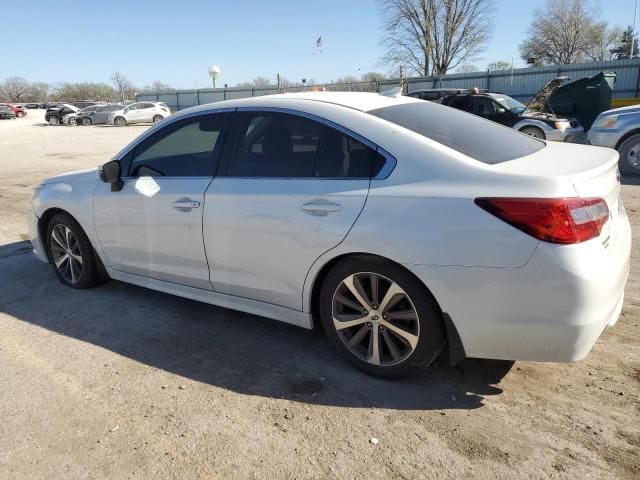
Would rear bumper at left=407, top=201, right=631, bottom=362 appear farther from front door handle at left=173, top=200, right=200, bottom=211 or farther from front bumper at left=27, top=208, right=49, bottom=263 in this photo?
front bumper at left=27, top=208, right=49, bottom=263

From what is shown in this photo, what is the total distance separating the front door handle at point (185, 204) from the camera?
3580 millimetres

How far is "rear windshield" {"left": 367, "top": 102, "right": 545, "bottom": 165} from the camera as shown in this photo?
298 centimetres

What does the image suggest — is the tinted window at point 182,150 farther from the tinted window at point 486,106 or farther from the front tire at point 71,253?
the tinted window at point 486,106

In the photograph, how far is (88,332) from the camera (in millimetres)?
3871

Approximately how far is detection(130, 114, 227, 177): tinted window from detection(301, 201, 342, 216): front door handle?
0.90 metres

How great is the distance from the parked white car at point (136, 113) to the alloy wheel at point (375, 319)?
3387 cm

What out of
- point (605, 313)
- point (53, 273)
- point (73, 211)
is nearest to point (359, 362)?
point (605, 313)

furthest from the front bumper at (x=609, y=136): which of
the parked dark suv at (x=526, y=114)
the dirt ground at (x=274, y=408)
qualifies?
the dirt ground at (x=274, y=408)

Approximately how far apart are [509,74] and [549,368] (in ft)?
92.3

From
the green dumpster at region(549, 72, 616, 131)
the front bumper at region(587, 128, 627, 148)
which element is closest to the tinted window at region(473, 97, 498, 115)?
the green dumpster at region(549, 72, 616, 131)

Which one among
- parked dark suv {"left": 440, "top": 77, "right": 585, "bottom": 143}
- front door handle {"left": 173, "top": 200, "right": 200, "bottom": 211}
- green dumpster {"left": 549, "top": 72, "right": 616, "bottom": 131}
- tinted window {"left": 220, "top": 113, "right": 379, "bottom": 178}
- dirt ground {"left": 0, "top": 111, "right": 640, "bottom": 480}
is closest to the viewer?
dirt ground {"left": 0, "top": 111, "right": 640, "bottom": 480}

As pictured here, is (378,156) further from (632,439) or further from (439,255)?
(632,439)

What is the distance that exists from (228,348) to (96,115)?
3584 cm

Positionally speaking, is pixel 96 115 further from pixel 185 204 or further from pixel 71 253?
pixel 185 204
